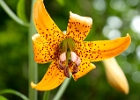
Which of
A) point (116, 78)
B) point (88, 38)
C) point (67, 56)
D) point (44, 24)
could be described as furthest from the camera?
point (88, 38)

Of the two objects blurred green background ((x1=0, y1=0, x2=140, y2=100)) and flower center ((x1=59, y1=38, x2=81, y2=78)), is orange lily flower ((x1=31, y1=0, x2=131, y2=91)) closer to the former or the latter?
flower center ((x1=59, y1=38, x2=81, y2=78))

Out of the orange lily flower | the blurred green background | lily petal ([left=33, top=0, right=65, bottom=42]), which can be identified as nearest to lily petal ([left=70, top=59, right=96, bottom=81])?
the orange lily flower

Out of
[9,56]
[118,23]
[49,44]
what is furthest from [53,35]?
[118,23]

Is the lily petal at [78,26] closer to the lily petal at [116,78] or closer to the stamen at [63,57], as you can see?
the stamen at [63,57]

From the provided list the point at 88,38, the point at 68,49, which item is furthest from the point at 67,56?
the point at 88,38

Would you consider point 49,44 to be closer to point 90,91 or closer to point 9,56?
point 9,56

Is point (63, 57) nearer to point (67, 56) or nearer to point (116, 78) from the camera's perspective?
point (67, 56)

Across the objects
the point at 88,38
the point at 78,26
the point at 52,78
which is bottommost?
the point at 88,38

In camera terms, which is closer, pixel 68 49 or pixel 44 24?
pixel 44 24
